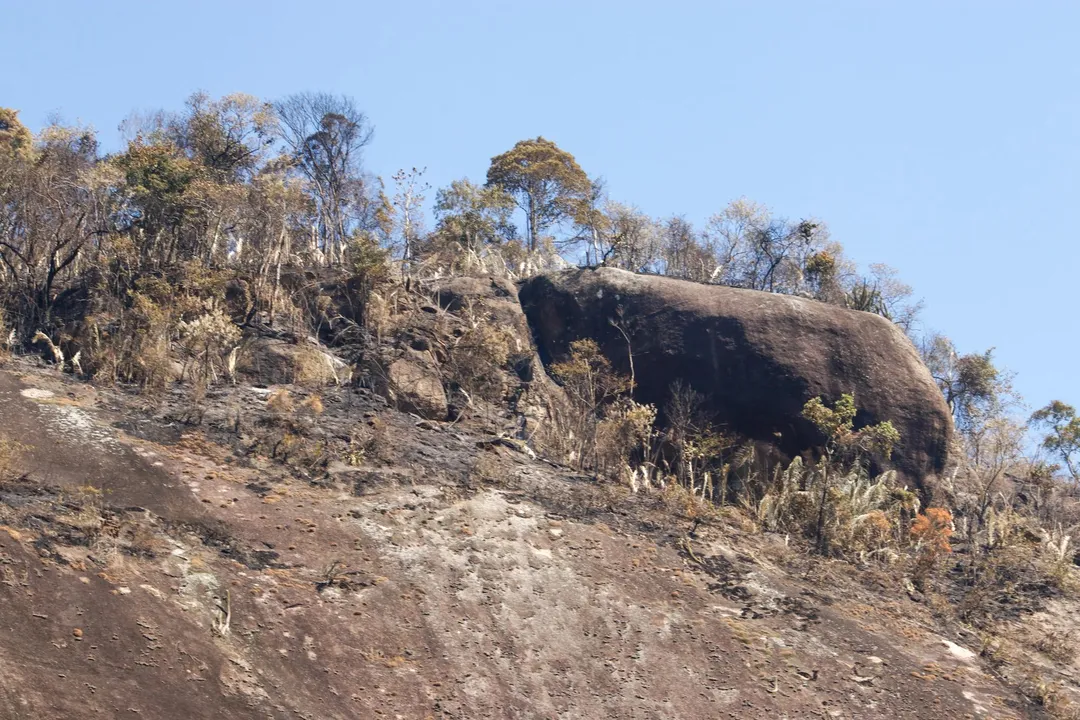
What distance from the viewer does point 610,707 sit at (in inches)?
666

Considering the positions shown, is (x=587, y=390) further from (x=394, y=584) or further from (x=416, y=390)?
(x=394, y=584)

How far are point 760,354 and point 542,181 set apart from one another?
14.0 m

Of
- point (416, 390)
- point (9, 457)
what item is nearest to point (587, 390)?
point (416, 390)

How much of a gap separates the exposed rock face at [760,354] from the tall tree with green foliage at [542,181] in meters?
9.67

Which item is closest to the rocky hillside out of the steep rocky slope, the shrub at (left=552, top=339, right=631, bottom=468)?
the steep rocky slope

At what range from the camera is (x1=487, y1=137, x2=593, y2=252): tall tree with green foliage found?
135 feet

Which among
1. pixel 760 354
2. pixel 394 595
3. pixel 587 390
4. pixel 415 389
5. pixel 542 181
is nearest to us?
pixel 394 595

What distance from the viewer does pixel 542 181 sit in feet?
136

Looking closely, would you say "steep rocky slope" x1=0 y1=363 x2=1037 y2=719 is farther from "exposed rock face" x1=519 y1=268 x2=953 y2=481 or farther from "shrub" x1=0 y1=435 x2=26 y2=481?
"exposed rock face" x1=519 y1=268 x2=953 y2=481

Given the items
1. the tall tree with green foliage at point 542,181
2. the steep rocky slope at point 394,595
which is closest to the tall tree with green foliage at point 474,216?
the tall tree with green foliage at point 542,181

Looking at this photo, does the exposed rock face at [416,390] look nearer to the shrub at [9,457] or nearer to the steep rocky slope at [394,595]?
the steep rocky slope at [394,595]

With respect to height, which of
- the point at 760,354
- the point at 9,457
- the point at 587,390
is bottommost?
the point at 9,457

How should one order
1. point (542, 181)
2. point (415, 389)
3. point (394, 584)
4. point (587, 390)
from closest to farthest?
point (394, 584)
point (415, 389)
point (587, 390)
point (542, 181)

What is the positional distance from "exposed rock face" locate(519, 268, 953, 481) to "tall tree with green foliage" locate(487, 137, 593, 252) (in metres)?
9.67
